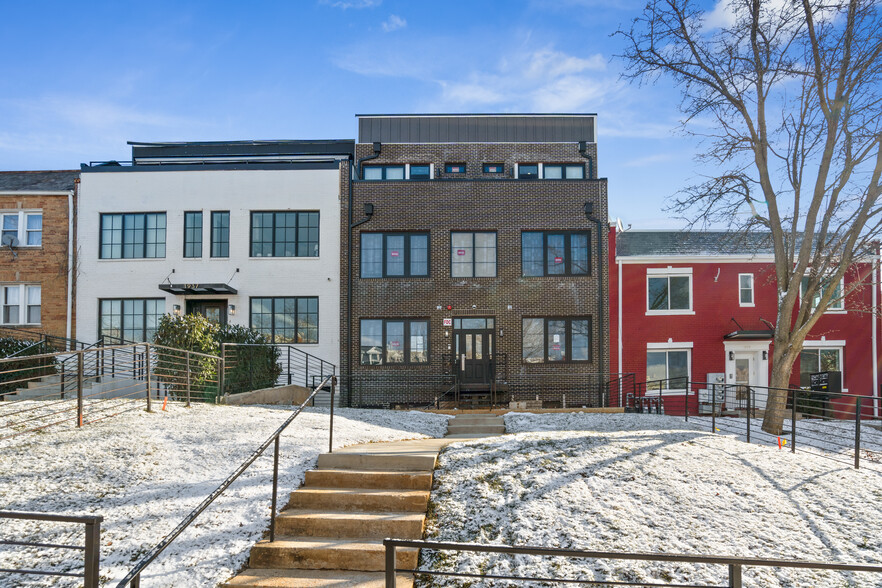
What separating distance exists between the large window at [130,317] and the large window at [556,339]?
1255 centimetres

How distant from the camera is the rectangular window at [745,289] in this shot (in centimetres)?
2386

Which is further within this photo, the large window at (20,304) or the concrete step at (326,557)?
the large window at (20,304)

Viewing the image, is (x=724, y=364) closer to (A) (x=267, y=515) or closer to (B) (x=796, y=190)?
(B) (x=796, y=190)

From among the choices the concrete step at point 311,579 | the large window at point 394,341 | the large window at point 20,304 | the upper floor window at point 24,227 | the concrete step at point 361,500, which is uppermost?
the upper floor window at point 24,227

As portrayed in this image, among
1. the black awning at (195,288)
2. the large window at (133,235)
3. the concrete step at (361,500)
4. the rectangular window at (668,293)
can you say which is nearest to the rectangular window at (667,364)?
the rectangular window at (668,293)

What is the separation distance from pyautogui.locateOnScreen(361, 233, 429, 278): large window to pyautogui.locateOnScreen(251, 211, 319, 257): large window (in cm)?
180

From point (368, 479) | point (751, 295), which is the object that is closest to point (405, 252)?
point (751, 295)

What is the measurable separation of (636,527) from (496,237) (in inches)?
659

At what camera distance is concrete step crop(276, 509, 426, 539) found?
6742 millimetres

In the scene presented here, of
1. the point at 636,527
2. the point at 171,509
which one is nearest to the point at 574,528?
the point at 636,527

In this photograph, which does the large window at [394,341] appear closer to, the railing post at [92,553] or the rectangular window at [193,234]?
the rectangular window at [193,234]

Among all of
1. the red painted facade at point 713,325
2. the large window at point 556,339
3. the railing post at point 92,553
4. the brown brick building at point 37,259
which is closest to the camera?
the railing post at point 92,553

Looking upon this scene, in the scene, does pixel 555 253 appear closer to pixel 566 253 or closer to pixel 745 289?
pixel 566 253

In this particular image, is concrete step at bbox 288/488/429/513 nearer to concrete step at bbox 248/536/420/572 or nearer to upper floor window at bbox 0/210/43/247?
concrete step at bbox 248/536/420/572
